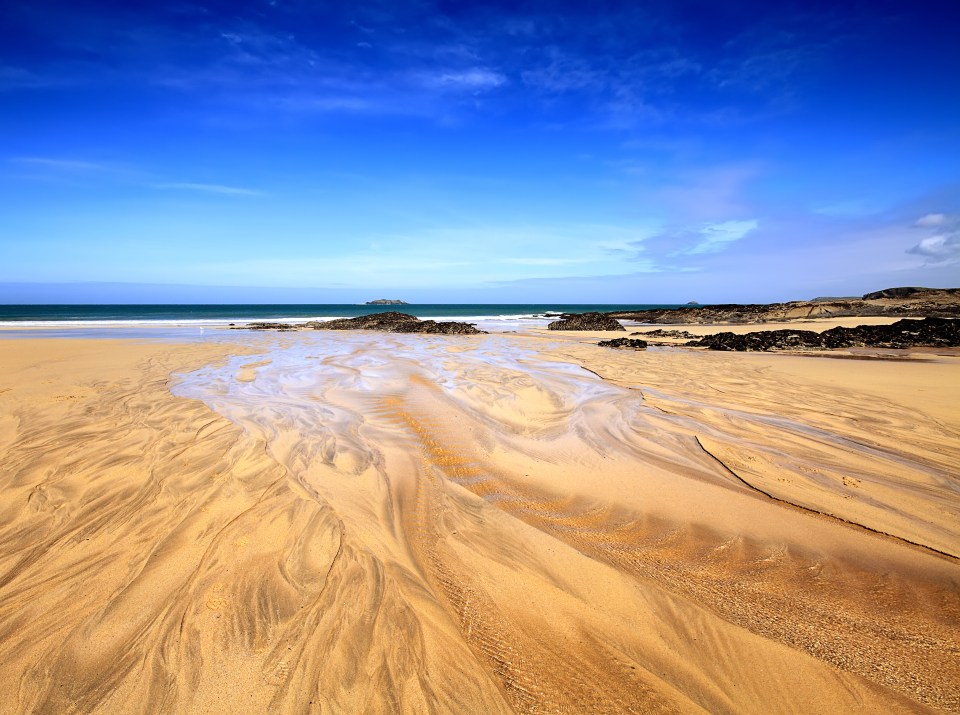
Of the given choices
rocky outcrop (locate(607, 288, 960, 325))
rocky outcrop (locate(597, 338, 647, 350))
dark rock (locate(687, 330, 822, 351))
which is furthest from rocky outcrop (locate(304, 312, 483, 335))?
rocky outcrop (locate(607, 288, 960, 325))

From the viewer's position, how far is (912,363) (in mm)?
11523

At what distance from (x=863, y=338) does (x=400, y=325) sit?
957 inches

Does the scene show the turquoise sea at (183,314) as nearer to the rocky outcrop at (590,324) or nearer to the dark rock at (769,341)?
the rocky outcrop at (590,324)

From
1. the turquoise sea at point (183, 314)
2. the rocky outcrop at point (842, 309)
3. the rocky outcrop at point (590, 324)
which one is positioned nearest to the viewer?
the rocky outcrop at point (842, 309)

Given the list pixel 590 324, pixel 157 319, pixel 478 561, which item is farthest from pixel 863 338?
pixel 157 319

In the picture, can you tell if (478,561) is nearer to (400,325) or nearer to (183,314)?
(400,325)

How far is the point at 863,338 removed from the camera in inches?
619

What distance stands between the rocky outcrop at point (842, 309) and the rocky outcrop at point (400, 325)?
1681 cm

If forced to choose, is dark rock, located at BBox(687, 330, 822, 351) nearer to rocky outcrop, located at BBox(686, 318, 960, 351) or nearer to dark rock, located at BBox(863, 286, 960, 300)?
rocky outcrop, located at BBox(686, 318, 960, 351)

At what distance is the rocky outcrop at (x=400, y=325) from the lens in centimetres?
2801

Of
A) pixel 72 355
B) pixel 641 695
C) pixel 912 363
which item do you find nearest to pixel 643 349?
pixel 912 363

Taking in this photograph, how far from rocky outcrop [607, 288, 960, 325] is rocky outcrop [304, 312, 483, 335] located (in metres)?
16.8

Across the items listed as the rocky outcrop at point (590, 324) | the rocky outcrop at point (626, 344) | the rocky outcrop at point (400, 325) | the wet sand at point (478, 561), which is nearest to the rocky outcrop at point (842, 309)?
the rocky outcrop at point (590, 324)

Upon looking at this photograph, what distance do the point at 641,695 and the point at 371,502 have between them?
8.33 ft
